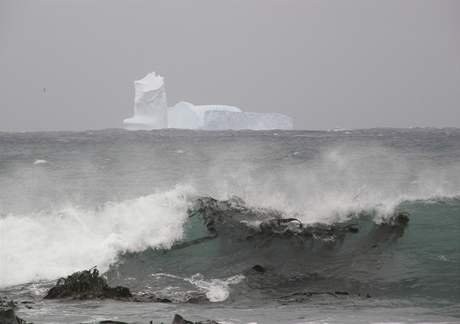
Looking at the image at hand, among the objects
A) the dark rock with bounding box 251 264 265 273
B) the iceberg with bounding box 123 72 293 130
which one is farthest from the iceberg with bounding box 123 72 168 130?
the dark rock with bounding box 251 264 265 273

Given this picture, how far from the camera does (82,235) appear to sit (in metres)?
14.6

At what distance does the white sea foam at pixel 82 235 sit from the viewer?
12641 millimetres

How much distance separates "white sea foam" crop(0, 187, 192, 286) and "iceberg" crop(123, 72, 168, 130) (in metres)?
51.4

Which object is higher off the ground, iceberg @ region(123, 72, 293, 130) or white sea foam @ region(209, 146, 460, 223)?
iceberg @ region(123, 72, 293, 130)

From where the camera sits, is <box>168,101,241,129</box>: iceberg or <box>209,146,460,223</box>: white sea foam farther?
<box>168,101,241,129</box>: iceberg

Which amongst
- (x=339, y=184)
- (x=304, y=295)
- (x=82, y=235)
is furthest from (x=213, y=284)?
(x=339, y=184)

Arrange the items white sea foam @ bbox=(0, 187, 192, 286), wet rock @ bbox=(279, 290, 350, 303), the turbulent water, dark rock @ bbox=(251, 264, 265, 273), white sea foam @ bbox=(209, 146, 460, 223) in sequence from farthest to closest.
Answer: white sea foam @ bbox=(209, 146, 460, 223) → white sea foam @ bbox=(0, 187, 192, 286) → dark rock @ bbox=(251, 264, 265, 273) → wet rock @ bbox=(279, 290, 350, 303) → the turbulent water

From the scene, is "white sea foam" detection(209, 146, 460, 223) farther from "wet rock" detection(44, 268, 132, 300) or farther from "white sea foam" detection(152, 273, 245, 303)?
"wet rock" detection(44, 268, 132, 300)

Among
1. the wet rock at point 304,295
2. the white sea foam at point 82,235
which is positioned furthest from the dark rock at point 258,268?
the white sea foam at point 82,235

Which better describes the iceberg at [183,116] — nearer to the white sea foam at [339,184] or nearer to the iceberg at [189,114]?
the iceberg at [189,114]

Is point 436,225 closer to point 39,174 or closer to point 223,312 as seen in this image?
point 223,312

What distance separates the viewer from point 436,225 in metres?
13.6

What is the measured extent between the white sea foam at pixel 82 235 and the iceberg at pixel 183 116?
51.7 m

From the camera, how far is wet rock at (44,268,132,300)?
10.0m
